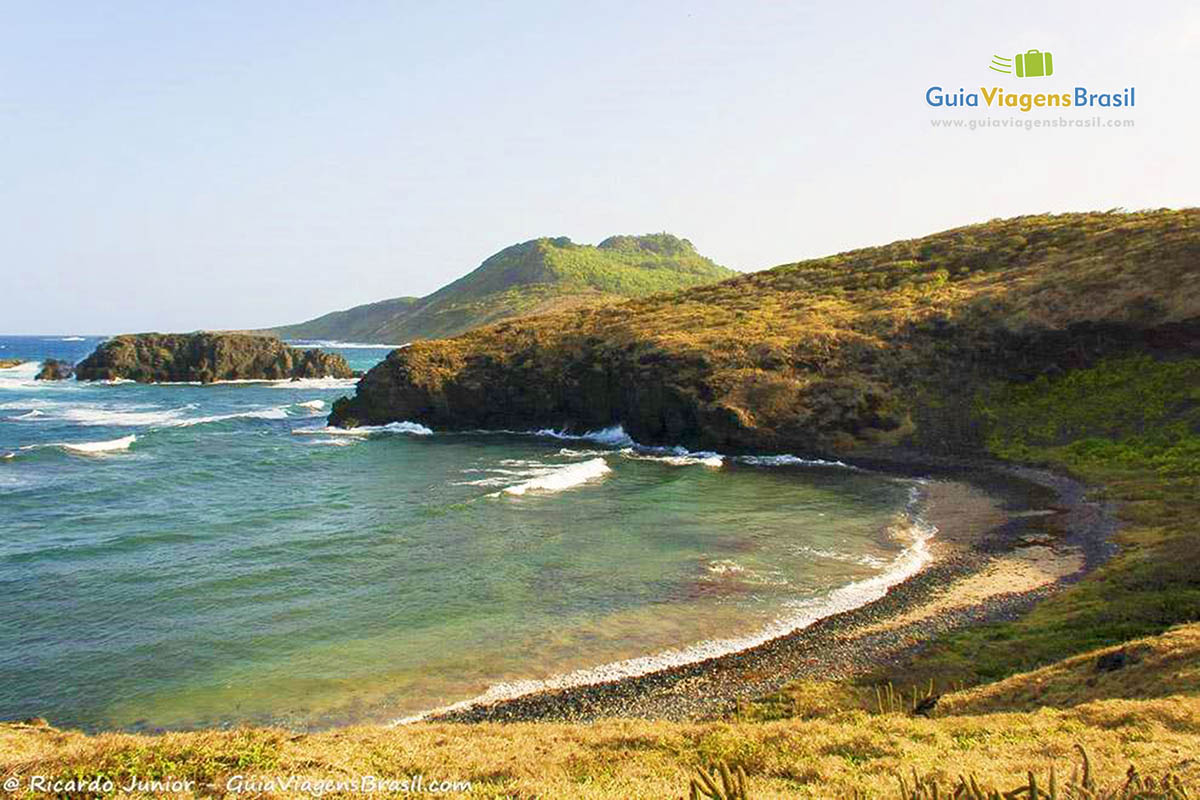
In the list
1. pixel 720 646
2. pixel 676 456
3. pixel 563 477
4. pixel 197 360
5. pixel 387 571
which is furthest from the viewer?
pixel 197 360

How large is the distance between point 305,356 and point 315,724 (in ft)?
421

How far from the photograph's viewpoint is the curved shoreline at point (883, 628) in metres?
18.9

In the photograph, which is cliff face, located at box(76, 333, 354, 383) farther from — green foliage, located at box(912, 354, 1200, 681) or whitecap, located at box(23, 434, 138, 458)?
green foliage, located at box(912, 354, 1200, 681)

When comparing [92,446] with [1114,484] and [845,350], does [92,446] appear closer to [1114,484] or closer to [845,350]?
[845,350]

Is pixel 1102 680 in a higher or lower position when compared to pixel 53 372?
lower

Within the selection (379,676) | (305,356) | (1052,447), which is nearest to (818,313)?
(1052,447)

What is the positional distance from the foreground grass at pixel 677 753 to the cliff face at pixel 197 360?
12799 cm

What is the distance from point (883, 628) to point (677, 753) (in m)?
12.5

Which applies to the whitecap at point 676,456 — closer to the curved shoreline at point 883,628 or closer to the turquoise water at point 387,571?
the turquoise water at point 387,571

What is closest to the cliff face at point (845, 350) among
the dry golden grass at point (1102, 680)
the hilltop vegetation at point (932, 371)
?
the hilltop vegetation at point (932, 371)

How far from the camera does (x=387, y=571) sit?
29.6 m

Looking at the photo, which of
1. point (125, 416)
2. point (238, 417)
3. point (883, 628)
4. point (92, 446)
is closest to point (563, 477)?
point (883, 628)

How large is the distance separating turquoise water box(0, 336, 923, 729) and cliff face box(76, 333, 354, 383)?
247 ft

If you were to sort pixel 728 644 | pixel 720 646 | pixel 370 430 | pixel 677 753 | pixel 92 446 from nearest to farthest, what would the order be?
pixel 677 753
pixel 720 646
pixel 728 644
pixel 92 446
pixel 370 430
